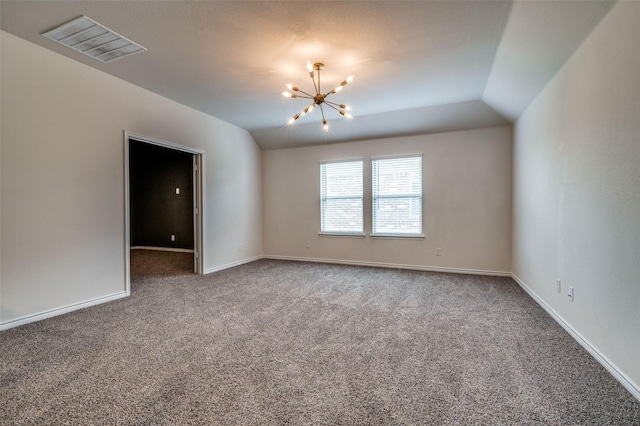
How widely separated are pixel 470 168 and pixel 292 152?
133 inches

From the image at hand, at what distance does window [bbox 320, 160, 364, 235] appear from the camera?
18.4 feet

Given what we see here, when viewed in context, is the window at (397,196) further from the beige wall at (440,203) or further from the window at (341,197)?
the window at (341,197)

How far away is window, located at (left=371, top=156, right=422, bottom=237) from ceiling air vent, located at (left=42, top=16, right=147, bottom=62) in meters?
3.98

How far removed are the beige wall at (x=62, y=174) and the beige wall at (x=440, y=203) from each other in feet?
8.92

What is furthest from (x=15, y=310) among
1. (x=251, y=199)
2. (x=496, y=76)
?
(x=496, y=76)

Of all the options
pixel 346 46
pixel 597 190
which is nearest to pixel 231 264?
pixel 346 46

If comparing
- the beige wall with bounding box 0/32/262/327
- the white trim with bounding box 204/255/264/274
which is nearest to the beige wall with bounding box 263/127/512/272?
the white trim with bounding box 204/255/264/274

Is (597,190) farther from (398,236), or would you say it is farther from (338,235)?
(338,235)

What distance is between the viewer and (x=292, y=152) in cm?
607

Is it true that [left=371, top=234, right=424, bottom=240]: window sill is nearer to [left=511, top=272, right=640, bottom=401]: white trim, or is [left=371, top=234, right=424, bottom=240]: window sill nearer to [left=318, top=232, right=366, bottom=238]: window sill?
[left=318, top=232, right=366, bottom=238]: window sill

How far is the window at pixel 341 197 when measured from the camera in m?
5.59

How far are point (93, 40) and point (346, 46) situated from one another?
2.40 metres

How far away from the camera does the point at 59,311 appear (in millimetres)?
3029

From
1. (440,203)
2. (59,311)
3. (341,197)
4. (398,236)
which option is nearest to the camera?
(59,311)
